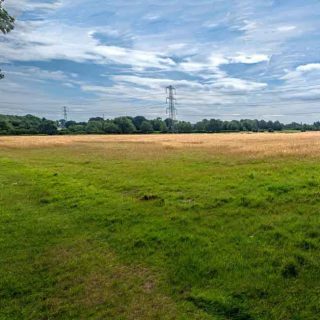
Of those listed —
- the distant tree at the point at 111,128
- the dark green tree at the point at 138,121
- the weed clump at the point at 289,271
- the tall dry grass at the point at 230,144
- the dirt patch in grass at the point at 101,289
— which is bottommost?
the dirt patch in grass at the point at 101,289

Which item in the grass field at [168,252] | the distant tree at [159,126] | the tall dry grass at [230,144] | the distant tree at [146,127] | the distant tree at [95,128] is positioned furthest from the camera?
the distant tree at [159,126]

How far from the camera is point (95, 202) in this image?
1451cm

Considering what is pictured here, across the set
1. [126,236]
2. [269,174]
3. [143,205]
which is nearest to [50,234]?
[126,236]

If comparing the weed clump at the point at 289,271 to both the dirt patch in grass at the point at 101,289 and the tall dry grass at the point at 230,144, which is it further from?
the tall dry grass at the point at 230,144

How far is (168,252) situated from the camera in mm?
9055

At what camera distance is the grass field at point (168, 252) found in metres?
6.73

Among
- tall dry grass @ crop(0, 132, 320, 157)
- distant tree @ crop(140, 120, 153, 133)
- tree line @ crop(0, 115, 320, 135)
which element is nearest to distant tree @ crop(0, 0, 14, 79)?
tall dry grass @ crop(0, 132, 320, 157)

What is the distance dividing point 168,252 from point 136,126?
14957 cm

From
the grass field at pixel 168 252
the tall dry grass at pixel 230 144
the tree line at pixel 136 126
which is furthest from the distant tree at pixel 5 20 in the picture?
the tree line at pixel 136 126

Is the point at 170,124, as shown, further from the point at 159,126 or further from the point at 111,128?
the point at 111,128

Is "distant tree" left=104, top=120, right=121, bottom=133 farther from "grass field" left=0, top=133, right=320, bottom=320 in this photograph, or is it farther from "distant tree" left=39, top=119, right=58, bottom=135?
"grass field" left=0, top=133, right=320, bottom=320

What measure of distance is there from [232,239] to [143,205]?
15.4ft

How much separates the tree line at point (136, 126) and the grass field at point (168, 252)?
122704 millimetres

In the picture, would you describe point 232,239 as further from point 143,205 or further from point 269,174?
point 269,174
